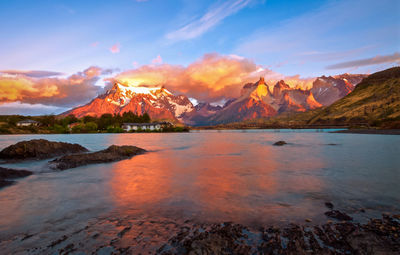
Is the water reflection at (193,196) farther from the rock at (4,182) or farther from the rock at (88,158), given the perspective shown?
the rock at (88,158)

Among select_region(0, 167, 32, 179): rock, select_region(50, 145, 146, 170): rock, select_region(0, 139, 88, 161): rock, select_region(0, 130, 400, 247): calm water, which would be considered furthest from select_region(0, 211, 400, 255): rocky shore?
select_region(0, 139, 88, 161): rock

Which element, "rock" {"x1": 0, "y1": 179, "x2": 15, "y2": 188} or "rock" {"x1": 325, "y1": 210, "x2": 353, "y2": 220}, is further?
"rock" {"x1": 0, "y1": 179, "x2": 15, "y2": 188}

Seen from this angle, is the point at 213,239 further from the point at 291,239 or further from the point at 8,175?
the point at 8,175

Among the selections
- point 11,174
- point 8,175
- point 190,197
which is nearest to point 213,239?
point 190,197

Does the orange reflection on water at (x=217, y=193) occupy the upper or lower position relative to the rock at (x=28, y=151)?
lower

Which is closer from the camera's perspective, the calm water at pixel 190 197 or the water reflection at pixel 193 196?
the calm water at pixel 190 197

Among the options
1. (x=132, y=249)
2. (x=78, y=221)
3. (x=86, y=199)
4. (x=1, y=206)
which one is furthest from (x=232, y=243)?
(x=1, y=206)

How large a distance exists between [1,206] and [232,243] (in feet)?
35.0

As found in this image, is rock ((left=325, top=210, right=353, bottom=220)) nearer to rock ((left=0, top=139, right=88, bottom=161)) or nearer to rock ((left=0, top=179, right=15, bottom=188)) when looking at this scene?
rock ((left=0, top=179, right=15, bottom=188))

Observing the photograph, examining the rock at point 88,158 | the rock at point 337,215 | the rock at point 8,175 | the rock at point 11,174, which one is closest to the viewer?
the rock at point 337,215

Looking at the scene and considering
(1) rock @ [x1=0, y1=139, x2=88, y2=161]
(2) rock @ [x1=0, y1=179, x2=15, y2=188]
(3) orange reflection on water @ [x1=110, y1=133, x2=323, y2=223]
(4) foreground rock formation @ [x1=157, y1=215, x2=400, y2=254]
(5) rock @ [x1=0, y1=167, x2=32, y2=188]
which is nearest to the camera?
(4) foreground rock formation @ [x1=157, y1=215, x2=400, y2=254]

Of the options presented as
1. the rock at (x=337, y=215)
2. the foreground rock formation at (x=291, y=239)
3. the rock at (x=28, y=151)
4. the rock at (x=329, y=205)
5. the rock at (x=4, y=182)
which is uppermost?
the rock at (x=28, y=151)

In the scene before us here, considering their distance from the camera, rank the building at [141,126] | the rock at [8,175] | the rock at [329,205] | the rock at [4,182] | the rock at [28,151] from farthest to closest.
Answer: the building at [141,126] < the rock at [28,151] < the rock at [8,175] < the rock at [4,182] < the rock at [329,205]

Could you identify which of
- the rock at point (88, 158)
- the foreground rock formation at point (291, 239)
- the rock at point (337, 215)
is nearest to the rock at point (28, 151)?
the rock at point (88, 158)
